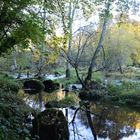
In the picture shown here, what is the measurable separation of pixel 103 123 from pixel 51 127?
4.60 metres

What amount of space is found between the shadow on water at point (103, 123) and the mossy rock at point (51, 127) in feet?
3.84

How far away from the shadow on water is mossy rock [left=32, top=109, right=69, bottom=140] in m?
1.17

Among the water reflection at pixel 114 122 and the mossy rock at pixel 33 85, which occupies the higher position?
the mossy rock at pixel 33 85

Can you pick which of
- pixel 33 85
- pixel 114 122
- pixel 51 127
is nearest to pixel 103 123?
pixel 114 122

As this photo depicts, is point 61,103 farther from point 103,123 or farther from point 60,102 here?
point 103,123

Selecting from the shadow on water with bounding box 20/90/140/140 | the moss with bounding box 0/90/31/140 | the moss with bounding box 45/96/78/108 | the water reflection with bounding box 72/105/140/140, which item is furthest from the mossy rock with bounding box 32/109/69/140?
the moss with bounding box 45/96/78/108

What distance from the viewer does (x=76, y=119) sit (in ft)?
46.6

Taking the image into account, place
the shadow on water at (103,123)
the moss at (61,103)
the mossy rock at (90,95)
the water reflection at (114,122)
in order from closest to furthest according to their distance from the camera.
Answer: the shadow on water at (103,123)
the water reflection at (114,122)
the moss at (61,103)
the mossy rock at (90,95)

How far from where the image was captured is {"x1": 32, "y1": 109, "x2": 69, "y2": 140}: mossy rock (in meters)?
9.75

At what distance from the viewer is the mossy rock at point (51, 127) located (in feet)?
32.0

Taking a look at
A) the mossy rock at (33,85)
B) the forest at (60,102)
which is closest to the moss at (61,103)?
the forest at (60,102)

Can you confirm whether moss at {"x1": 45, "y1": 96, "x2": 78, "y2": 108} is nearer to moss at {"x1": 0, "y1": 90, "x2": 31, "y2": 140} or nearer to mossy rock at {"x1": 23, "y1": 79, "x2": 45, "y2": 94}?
moss at {"x1": 0, "y1": 90, "x2": 31, "y2": 140}

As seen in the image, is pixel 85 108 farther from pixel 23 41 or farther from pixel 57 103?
pixel 23 41

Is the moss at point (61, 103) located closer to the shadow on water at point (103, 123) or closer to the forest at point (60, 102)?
the forest at point (60, 102)
